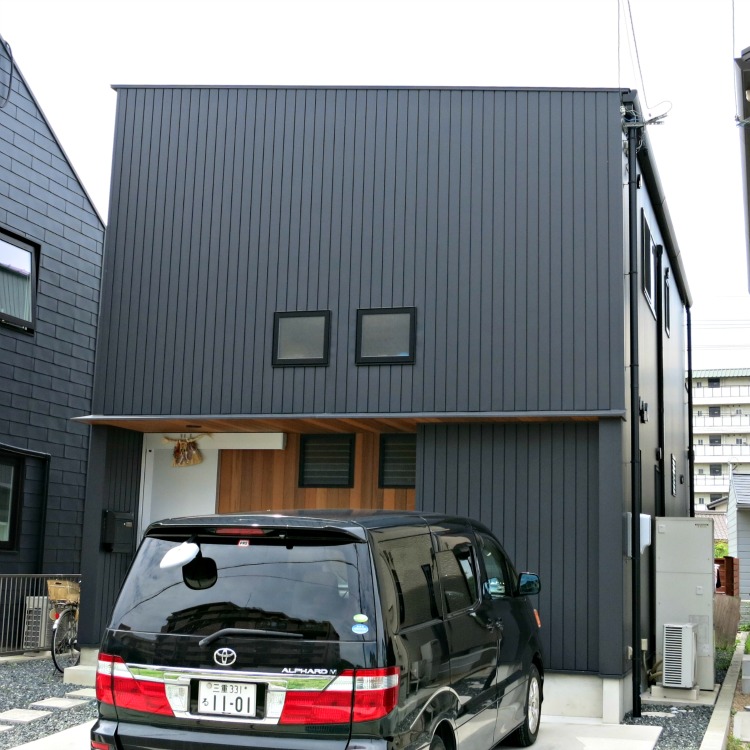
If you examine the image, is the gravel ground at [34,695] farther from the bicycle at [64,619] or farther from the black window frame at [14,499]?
the black window frame at [14,499]

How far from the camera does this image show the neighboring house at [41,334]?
43.2ft

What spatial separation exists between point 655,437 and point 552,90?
4.94m

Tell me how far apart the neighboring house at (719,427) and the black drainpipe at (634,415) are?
6307cm

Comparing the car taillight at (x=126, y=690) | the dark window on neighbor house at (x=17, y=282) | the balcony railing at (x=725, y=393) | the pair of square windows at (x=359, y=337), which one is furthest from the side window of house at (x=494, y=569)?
the balcony railing at (x=725, y=393)

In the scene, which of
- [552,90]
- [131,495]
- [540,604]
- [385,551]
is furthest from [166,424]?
[385,551]

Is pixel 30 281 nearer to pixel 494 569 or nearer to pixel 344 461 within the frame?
pixel 344 461

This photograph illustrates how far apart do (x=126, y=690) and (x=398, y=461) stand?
599 cm

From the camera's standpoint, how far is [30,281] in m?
13.6

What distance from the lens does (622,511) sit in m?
8.90

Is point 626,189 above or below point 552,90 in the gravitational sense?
below

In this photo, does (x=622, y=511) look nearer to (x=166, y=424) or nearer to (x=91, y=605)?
(x=166, y=424)

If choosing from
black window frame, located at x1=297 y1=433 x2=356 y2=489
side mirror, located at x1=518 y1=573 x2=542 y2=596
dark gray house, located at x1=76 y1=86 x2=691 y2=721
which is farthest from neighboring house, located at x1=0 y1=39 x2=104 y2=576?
side mirror, located at x1=518 y1=573 x2=542 y2=596

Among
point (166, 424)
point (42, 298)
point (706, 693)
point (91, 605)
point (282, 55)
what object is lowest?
point (706, 693)

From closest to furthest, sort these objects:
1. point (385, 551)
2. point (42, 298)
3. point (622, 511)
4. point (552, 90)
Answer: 1. point (385, 551)
2. point (622, 511)
3. point (552, 90)
4. point (42, 298)
